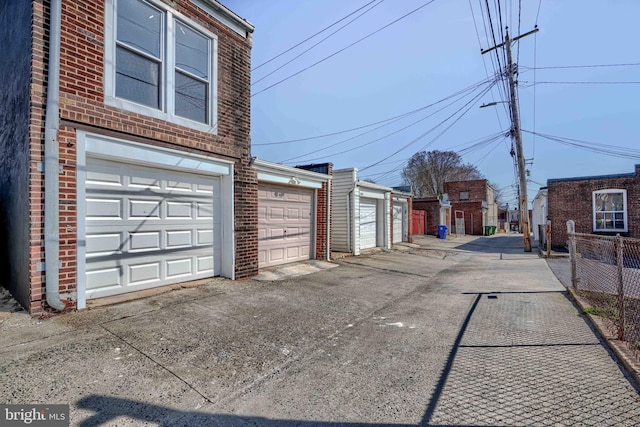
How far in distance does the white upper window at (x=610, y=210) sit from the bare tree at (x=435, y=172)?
2915 cm

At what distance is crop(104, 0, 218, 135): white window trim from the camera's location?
503 cm

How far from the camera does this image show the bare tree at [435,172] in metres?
44.4

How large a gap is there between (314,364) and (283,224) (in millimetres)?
5783

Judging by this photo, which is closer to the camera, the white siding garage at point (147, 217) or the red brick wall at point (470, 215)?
the white siding garage at point (147, 217)

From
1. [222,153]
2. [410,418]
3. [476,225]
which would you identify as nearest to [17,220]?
[222,153]

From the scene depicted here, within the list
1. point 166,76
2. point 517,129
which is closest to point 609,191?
point 517,129

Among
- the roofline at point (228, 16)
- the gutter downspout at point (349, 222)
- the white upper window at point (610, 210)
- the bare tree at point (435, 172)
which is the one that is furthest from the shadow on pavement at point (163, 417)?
the bare tree at point (435, 172)

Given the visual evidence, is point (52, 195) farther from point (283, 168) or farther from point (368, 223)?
point (368, 223)

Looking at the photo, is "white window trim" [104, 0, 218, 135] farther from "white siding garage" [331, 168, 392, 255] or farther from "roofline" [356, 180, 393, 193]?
"roofline" [356, 180, 393, 193]

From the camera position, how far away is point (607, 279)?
5836 millimetres

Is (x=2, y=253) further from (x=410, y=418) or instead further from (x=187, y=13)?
(x=410, y=418)

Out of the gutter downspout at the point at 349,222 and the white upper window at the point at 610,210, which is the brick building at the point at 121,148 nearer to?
the gutter downspout at the point at 349,222

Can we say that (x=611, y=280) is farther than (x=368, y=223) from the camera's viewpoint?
No

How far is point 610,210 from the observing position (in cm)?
1462
